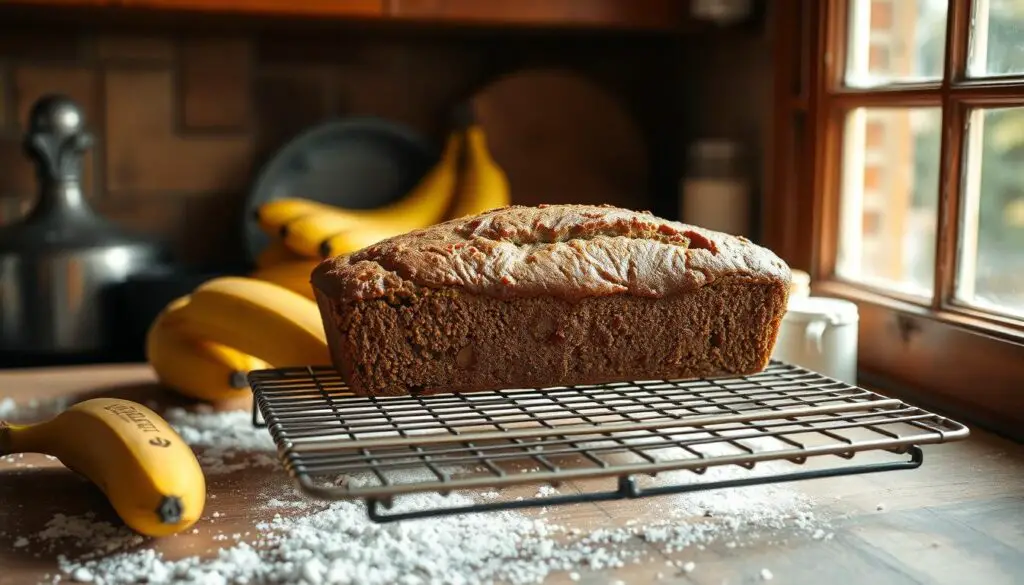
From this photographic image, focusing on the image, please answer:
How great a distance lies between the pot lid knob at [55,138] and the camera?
5.51 feet

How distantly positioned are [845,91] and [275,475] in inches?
40.7

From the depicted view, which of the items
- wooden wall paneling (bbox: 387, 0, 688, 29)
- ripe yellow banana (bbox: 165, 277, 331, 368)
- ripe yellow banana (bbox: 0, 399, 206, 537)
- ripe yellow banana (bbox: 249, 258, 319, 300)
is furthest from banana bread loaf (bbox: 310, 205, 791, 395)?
wooden wall paneling (bbox: 387, 0, 688, 29)

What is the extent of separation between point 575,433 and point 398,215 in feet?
3.43

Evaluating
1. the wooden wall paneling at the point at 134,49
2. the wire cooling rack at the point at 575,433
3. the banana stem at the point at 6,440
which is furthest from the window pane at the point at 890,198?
the wooden wall paneling at the point at 134,49

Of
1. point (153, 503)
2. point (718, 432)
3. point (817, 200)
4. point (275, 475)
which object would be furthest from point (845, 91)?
point (153, 503)

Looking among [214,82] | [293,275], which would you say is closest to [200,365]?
[293,275]

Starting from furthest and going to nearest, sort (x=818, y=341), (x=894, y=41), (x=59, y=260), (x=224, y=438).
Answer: (x=59, y=260), (x=894, y=41), (x=818, y=341), (x=224, y=438)

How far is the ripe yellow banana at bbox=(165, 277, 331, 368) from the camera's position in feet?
4.03

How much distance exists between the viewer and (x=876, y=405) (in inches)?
37.8

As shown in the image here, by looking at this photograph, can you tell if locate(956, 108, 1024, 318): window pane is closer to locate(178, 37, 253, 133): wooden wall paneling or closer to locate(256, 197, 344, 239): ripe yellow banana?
locate(256, 197, 344, 239): ripe yellow banana

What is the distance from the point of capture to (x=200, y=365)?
4.39 ft

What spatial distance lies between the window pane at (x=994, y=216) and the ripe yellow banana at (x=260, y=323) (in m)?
0.83

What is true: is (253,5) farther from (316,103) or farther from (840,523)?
(840,523)

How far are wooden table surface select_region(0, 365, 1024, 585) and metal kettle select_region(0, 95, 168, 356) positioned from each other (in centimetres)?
62
